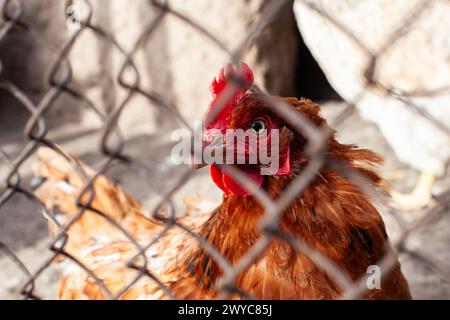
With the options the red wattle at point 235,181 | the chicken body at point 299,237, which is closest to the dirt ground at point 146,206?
the chicken body at point 299,237

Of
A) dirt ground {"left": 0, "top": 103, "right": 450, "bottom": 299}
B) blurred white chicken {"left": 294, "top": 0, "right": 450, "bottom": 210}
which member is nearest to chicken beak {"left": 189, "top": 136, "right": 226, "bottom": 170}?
dirt ground {"left": 0, "top": 103, "right": 450, "bottom": 299}

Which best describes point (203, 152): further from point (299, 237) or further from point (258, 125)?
point (299, 237)

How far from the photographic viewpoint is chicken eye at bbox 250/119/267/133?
126cm

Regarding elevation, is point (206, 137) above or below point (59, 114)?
below

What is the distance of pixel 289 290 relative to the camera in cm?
129

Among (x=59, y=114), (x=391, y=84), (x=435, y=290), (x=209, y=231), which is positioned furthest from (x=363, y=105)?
(x=59, y=114)

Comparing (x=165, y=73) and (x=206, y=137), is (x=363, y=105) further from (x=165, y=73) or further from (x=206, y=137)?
(x=206, y=137)

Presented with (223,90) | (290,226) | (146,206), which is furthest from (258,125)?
(146,206)

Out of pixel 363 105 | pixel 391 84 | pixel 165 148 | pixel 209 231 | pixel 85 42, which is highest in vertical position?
pixel 85 42

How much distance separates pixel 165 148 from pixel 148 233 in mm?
1779

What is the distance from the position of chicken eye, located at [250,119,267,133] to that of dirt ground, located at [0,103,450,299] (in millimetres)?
762

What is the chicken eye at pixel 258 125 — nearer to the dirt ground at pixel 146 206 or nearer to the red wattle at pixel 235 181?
the red wattle at pixel 235 181

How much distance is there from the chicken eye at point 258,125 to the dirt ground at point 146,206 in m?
0.76

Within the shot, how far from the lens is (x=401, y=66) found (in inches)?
94.7
